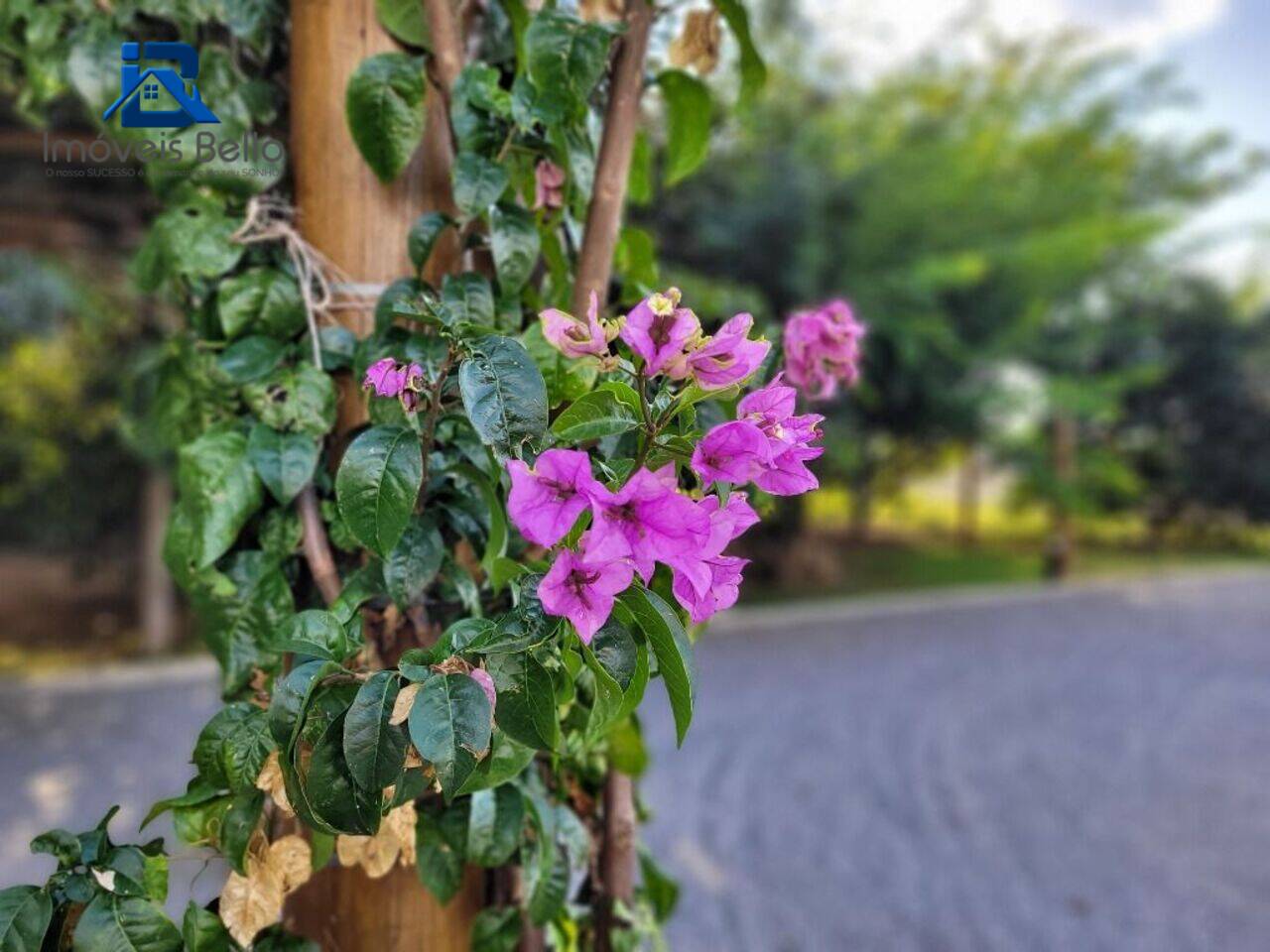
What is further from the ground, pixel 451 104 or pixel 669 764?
pixel 451 104

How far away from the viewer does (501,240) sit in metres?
0.74

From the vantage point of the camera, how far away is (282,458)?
76 cm

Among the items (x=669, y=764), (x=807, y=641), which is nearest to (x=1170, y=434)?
(x=807, y=641)

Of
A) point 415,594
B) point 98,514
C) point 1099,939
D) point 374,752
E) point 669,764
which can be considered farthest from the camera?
point 98,514

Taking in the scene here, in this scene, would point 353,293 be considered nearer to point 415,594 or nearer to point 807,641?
point 415,594

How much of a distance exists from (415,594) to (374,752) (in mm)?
178

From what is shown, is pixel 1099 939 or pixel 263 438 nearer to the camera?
pixel 263 438

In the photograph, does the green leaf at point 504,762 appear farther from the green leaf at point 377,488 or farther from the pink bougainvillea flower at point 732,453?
the pink bougainvillea flower at point 732,453

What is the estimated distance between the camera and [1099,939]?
2277mm

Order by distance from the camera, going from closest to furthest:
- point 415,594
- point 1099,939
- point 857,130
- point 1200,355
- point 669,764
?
1. point 415,594
2. point 1099,939
3. point 669,764
4. point 857,130
5. point 1200,355

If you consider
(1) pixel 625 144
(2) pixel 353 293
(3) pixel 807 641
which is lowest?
(3) pixel 807 641

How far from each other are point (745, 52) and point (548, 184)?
238 mm

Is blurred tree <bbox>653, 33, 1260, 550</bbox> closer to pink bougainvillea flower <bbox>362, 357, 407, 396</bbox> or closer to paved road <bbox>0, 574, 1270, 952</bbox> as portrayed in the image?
paved road <bbox>0, 574, 1270, 952</bbox>

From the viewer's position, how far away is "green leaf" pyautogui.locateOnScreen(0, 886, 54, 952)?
0.62 metres
